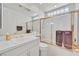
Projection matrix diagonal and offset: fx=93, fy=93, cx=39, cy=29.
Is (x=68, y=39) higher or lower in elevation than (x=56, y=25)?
lower

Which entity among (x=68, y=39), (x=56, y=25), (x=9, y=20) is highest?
(x=9, y=20)

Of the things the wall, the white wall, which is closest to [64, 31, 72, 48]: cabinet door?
the wall

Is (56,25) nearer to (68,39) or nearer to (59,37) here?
(59,37)

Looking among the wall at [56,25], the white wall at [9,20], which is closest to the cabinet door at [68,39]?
the wall at [56,25]

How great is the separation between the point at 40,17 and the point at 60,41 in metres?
1.62

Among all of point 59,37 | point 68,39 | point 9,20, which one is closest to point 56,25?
point 59,37

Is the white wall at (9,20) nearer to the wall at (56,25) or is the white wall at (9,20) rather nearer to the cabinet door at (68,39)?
the wall at (56,25)

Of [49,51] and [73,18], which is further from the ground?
[73,18]

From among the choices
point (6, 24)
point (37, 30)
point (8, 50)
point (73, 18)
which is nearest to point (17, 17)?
point (6, 24)

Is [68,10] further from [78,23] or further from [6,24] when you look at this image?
[6,24]

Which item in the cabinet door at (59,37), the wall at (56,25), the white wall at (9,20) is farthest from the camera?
the cabinet door at (59,37)

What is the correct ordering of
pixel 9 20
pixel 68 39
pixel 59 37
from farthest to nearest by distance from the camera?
1. pixel 59 37
2. pixel 68 39
3. pixel 9 20

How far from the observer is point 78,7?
2.65 m

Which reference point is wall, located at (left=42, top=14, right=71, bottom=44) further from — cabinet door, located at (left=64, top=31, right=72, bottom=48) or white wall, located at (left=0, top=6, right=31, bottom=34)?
white wall, located at (left=0, top=6, right=31, bottom=34)
